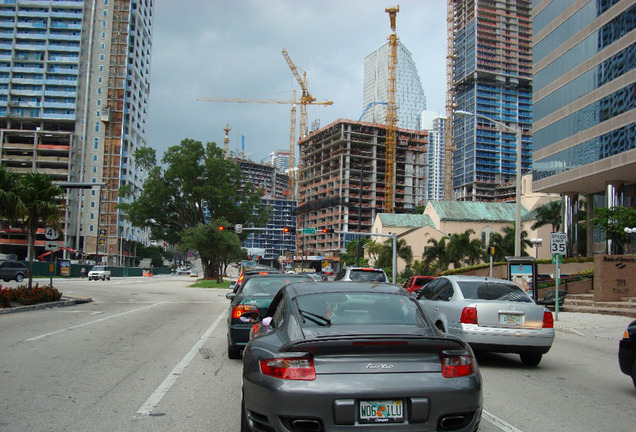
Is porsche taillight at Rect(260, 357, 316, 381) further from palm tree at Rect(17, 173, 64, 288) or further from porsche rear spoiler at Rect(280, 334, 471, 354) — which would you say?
palm tree at Rect(17, 173, 64, 288)

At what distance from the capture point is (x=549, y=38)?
49844 millimetres

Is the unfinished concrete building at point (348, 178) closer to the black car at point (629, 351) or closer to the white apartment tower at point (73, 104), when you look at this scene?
the white apartment tower at point (73, 104)

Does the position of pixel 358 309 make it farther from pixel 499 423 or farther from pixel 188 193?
pixel 188 193

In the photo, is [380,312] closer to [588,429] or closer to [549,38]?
[588,429]

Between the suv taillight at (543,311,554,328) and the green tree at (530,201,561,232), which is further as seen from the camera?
the green tree at (530,201,561,232)

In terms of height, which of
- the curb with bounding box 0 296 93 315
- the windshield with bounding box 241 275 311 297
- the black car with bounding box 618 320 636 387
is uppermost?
the windshield with bounding box 241 275 311 297

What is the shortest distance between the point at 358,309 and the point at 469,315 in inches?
207

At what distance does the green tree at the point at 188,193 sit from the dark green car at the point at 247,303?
5462 centimetres

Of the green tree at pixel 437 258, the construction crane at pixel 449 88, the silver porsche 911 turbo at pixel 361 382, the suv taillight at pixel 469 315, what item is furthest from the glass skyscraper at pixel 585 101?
the construction crane at pixel 449 88

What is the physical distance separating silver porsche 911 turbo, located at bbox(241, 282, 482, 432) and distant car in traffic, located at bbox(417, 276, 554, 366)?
5.57 meters

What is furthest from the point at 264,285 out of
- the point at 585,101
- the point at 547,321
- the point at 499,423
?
the point at 585,101

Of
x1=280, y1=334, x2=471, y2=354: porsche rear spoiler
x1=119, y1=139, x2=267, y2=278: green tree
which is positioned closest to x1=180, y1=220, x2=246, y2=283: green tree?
x1=119, y1=139, x2=267, y2=278: green tree

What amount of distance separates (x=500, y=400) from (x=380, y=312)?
3.02m

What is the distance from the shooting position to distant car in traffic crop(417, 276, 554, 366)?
9.80 m
